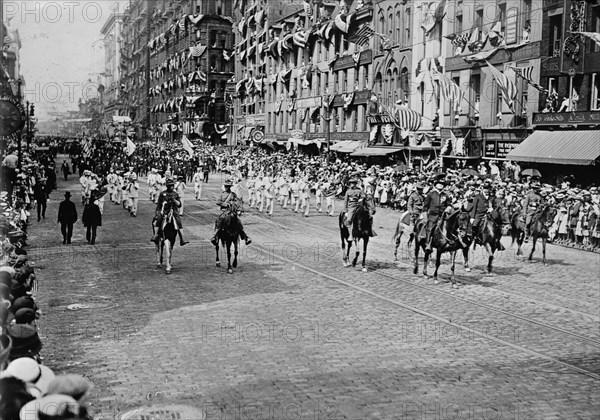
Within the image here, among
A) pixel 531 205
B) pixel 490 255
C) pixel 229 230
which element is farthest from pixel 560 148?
→ pixel 229 230

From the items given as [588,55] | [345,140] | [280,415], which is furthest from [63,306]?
[345,140]

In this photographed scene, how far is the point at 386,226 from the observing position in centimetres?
2936

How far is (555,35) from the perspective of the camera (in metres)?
33.8

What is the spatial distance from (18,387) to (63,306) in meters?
9.04

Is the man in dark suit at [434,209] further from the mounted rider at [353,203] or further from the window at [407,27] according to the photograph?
the window at [407,27]

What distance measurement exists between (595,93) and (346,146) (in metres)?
24.2

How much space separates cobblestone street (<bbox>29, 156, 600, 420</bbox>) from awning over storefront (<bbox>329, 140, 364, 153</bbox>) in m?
32.3

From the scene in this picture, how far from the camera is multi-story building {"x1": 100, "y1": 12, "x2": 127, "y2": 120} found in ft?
501

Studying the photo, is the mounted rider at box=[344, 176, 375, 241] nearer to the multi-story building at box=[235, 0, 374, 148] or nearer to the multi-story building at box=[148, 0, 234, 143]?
the multi-story building at box=[235, 0, 374, 148]

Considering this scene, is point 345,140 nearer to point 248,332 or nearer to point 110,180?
point 110,180

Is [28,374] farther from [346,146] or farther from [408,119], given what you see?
[346,146]

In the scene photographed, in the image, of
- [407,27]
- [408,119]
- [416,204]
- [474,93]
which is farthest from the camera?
[407,27]

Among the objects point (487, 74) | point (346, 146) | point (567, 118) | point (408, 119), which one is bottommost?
point (346, 146)

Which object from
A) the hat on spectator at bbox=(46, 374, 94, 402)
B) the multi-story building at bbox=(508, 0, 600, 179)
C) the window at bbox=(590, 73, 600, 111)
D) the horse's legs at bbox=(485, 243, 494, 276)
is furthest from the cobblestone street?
the window at bbox=(590, 73, 600, 111)
